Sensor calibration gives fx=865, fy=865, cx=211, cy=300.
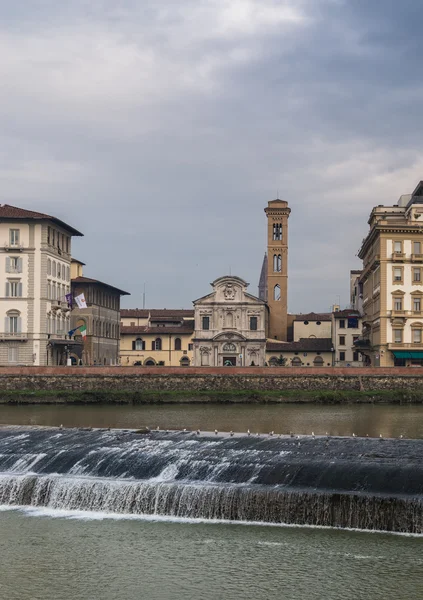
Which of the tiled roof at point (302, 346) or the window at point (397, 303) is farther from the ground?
the window at point (397, 303)

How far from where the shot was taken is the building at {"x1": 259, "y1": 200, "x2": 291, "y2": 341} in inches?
4220

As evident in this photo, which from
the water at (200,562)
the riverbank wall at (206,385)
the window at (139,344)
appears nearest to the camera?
the water at (200,562)

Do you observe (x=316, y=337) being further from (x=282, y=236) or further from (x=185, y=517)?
(x=185, y=517)

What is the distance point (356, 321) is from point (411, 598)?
7716 centimetres

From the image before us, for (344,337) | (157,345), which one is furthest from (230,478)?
(157,345)

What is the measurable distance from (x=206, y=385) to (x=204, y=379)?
0.51 meters

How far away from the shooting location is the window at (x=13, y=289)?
71312mm

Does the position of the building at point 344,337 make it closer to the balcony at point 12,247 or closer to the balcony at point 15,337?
the balcony at point 15,337

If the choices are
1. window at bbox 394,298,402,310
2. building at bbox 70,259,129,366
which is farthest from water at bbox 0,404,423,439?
building at bbox 70,259,129,366

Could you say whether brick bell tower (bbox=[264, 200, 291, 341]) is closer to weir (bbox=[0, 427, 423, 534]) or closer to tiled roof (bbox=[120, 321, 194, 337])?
tiled roof (bbox=[120, 321, 194, 337])

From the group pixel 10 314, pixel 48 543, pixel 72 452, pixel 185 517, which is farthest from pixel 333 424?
pixel 10 314

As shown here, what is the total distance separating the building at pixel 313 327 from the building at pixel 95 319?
22.9 m

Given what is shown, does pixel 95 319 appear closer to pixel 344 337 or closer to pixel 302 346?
pixel 302 346

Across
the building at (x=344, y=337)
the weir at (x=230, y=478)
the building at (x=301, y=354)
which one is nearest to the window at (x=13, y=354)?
the building at (x=301, y=354)
